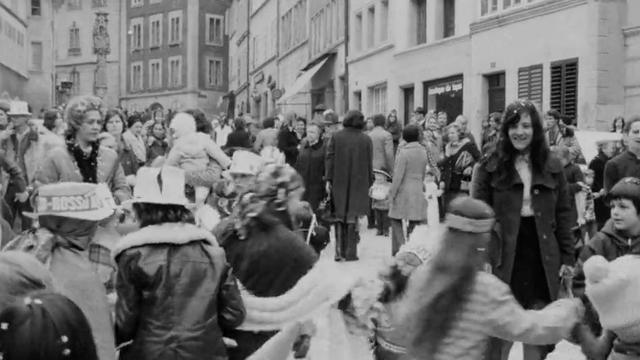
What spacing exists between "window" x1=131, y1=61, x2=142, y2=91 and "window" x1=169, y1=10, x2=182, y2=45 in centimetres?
449

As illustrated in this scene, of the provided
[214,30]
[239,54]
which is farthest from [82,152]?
[214,30]

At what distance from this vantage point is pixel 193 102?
253ft

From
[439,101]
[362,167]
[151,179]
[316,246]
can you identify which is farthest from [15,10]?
[151,179]

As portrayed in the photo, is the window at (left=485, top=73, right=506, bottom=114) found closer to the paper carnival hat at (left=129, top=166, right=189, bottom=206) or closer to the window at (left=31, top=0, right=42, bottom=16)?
the paper carnival hat at (left=129, top=166, right=189, bottom=206)

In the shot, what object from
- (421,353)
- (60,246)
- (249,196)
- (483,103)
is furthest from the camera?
(483,103)

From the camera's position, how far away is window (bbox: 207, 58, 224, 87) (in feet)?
258

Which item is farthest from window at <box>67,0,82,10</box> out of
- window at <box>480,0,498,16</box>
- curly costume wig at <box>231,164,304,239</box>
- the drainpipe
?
curly costume wig at <box>231,164,304,239</box>

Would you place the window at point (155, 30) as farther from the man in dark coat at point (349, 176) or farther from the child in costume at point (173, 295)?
Answer: the child in costume at point (173, 295)

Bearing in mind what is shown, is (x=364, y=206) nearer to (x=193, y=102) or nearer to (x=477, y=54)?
(x=477, y=54)

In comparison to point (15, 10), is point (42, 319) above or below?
below

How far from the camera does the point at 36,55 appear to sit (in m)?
79.4

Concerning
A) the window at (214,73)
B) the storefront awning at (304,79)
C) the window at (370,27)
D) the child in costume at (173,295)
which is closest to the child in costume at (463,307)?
the child in costume at (173,295)

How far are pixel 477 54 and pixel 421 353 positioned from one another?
22651 millimetres

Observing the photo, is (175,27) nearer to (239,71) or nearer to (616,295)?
(239,71)
